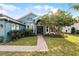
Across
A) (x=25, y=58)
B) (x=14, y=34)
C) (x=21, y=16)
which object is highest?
(x=21, y=16)

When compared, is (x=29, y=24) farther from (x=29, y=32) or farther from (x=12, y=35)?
(x=12, y=35)

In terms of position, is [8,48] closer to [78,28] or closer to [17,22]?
[17,22]

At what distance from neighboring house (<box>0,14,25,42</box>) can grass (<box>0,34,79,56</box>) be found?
30.6 inches

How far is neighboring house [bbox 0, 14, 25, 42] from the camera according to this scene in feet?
24.5

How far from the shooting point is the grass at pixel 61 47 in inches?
277

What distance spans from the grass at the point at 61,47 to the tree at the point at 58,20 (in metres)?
0.32

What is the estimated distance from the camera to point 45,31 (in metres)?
7.45

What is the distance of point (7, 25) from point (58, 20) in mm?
1644

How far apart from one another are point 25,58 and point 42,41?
876 millimetres

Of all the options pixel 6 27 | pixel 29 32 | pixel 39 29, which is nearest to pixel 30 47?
pixel 29 32

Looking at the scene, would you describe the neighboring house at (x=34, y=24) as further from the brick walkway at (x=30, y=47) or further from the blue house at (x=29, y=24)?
the brick walkway at (x=30, y=47)

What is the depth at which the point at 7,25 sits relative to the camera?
783 centimetres

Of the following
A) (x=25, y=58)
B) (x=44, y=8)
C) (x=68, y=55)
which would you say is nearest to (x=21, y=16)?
(x=44, y=8)

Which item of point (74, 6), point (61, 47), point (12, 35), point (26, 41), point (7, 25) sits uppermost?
point (74, 6)
